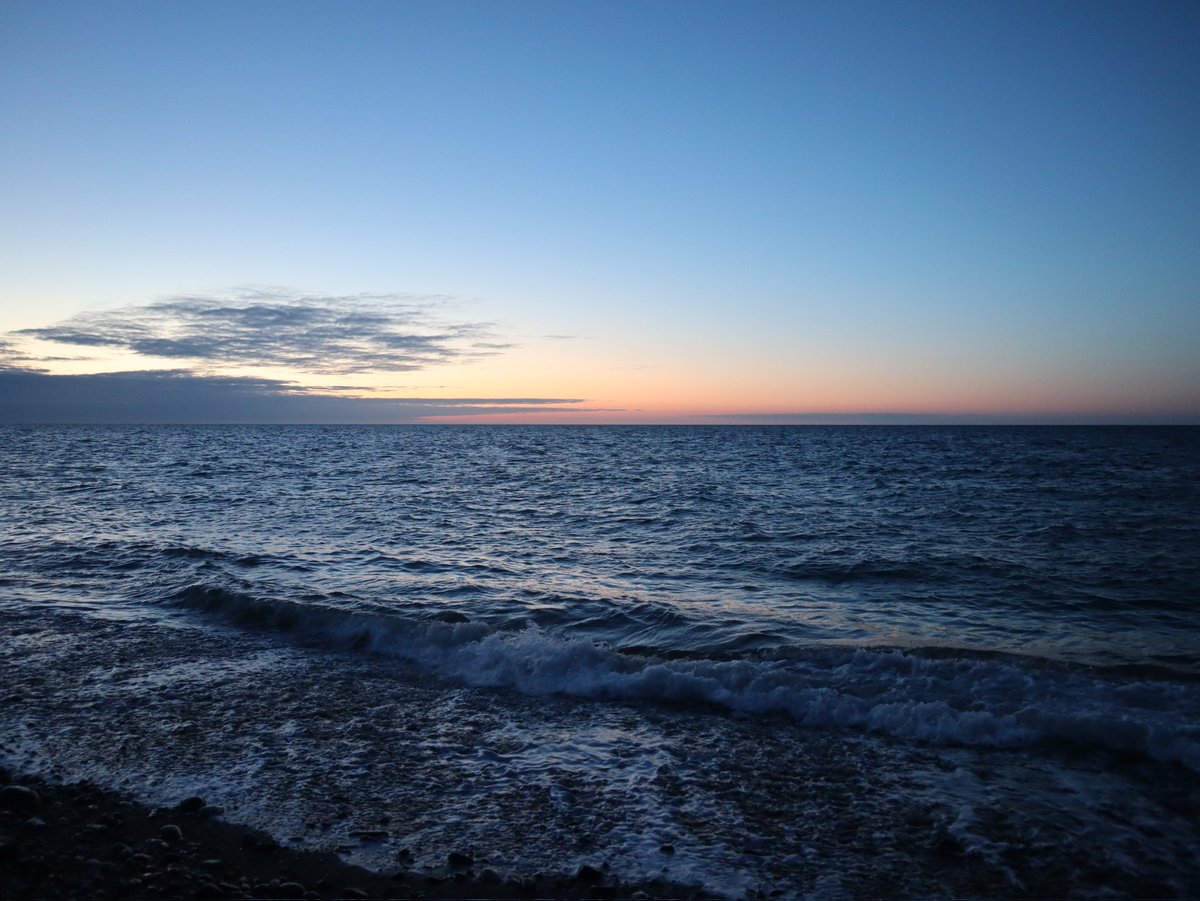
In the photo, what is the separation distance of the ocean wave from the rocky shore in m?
4.26

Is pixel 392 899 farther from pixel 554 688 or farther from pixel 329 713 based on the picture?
pixel 554 688

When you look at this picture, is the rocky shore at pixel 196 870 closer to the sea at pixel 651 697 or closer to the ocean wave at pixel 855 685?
the sea at pixel 651 697

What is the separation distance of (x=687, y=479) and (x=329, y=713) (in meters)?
36.9

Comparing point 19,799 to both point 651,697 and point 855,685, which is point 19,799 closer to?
point 651,697

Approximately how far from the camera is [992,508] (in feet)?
95.2

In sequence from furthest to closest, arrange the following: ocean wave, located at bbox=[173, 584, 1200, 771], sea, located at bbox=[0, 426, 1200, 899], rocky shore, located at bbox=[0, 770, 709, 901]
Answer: ocean wave, located at bbox=[173, 584, 1200, 771] → sea, located at bbox=[0, 426, 1200, 899] → rocky shore, located at bbox=[0, 770, 709, 901]

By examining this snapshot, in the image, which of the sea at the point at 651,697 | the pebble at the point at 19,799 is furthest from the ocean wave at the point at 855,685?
the pebble at the point at 19,799

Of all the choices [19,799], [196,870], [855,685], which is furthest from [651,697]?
[19,799]

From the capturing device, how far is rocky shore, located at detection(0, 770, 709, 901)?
17.0ft

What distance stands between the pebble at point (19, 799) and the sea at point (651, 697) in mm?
572

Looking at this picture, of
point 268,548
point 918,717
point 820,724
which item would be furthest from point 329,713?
point 268,548

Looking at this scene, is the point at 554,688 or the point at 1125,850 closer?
the point at 1125,850

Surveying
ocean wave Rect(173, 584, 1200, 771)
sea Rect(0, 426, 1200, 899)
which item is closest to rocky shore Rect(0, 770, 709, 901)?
sea Rect(0, 426, 1200, 899)

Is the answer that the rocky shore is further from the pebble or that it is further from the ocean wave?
the ocean wave
